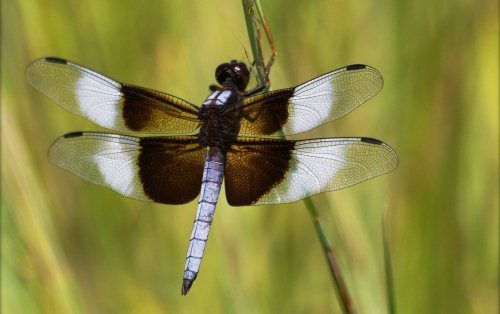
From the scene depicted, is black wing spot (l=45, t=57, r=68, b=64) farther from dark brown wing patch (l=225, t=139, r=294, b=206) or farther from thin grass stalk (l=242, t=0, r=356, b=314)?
thin grass stalk (l=242, t=0, r=356, b=314)

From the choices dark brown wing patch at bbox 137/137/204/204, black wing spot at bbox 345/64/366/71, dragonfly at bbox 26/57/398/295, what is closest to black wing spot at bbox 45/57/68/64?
dragonfly at bbox 26/57/398/295

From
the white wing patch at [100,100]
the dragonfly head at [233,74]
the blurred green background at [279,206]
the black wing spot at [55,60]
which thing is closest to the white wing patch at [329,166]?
the blurred green background at [279,206]

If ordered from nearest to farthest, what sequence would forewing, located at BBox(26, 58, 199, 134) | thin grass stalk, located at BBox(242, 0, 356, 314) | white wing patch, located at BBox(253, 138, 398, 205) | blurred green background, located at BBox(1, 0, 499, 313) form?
thin grass stalk, located at BBox(242, 0, 356, 314) → white wing patch, located at BBox(253, 138, 398, 205) → forewing, located at BBox(26, 58, 199, 134) → blurred green background, located at BBox(1, 0, 499, 313)

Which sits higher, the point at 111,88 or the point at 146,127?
the point at 111,88

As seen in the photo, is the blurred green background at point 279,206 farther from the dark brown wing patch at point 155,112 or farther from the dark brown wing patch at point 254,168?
the dark brown wing patch at point 155,112

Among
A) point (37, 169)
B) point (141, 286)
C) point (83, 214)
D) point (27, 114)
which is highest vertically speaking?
point (27, 114)

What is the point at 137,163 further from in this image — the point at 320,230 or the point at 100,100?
the point at 320,230

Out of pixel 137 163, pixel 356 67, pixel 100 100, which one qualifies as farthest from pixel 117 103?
pixel 356 67

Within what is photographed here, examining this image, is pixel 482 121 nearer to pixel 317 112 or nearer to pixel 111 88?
pixel 317 112

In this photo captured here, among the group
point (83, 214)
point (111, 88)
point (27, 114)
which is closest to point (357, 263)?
point (111, 88)
